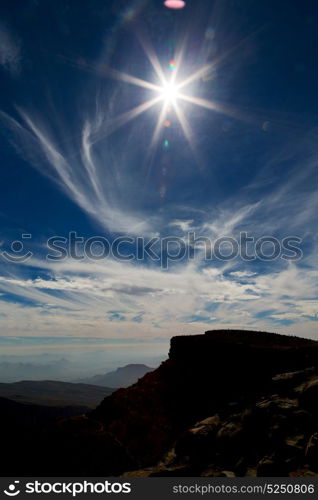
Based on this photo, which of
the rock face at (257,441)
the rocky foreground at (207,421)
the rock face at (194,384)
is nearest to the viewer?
the rock face at (257,441)

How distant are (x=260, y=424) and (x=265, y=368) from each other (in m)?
11.5

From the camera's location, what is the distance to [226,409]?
2048cm

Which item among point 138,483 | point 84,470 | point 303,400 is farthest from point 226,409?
point 84,470

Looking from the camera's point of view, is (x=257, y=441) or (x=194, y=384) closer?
(x=257, y=441)
